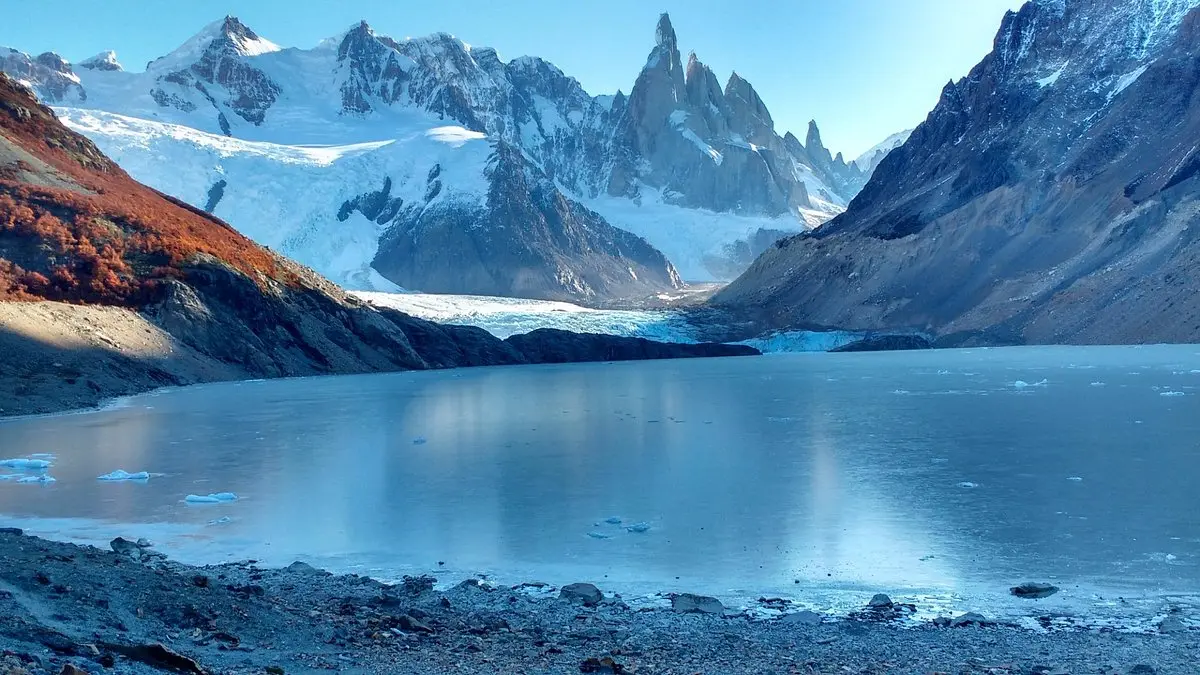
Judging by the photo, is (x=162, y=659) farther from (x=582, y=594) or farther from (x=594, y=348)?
(x=594, y=348)

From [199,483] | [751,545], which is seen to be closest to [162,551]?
[199,483]

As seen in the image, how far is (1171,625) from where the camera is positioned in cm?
1009

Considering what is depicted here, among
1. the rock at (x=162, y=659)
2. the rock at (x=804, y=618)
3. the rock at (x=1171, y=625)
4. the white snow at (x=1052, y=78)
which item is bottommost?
the rock at (x=804, y=618)

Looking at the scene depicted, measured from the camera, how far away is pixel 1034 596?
11.5 m

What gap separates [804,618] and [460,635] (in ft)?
11.7

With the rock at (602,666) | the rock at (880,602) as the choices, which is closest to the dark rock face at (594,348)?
the rock at (880,602)

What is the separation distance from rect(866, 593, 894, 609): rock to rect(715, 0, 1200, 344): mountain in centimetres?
7360

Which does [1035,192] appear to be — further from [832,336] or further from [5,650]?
[5,650]

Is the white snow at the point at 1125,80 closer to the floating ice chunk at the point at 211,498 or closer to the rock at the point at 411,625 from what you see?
the floating ice chunk at the point at 211,498

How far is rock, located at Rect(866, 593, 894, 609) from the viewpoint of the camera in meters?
11.2

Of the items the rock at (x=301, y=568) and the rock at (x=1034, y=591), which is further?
the rock at (x=301, y=568)

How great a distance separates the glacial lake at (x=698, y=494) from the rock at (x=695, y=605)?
33 cm

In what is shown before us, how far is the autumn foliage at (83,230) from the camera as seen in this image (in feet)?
174

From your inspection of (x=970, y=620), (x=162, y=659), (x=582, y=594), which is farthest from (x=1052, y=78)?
(x=162, y=659)
